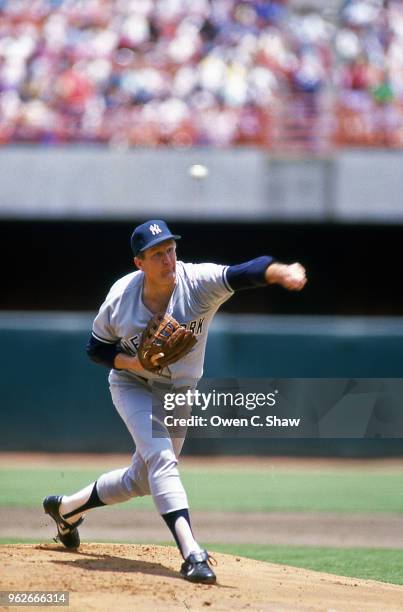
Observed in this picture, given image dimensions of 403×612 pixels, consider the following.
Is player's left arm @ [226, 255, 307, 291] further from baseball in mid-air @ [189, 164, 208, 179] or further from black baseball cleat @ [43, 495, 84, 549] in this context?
baseball in mid-air @ [189, 164, 208, 179]

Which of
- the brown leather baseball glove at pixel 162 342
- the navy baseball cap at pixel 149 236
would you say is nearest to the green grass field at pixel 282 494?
the brown leather baseball glove at pixel 162 342

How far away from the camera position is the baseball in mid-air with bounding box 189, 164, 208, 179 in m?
11.9

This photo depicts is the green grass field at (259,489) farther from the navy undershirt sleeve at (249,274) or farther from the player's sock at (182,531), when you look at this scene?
the navy undershirt sleeve at (249,274)

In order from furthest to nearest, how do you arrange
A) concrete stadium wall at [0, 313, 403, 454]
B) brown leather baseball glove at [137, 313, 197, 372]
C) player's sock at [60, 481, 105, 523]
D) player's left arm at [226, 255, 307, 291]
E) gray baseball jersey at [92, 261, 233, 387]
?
concrete stadium wall at [0, 313, 403, 454] < player's sock at [60, 481, 105, 523] < gray baseball jersey at [92, 261, 233, 387] < brown leather baseball glove at [137, 313, 197, 372] < player's left arm at [226, 255, 307, 291]

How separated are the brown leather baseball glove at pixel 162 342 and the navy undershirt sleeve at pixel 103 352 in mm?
194

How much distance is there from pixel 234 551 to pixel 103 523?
53.6 inches

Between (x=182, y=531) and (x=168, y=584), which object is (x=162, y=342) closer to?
(x=182, y=531)

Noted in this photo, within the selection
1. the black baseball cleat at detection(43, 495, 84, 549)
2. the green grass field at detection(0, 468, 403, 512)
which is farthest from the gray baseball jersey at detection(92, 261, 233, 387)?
the green grass field at detection(0, 468, 403, 512)

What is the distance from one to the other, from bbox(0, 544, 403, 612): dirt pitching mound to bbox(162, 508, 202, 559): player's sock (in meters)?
0.14

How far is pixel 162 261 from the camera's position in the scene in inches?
173

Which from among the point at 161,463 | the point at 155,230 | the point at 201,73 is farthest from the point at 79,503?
the point at 201,73

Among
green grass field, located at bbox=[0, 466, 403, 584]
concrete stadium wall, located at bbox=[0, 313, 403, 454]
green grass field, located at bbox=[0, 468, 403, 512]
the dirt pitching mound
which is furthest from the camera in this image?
concrete stadium wall, located at bbox=[0, 313, 403, 454]

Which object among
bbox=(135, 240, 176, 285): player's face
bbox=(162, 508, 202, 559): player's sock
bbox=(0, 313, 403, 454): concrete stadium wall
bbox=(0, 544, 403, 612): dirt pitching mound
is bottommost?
bbox=(0, 544, 403, 612): dirt pitching mound

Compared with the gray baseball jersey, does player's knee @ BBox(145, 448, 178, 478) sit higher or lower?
lower
